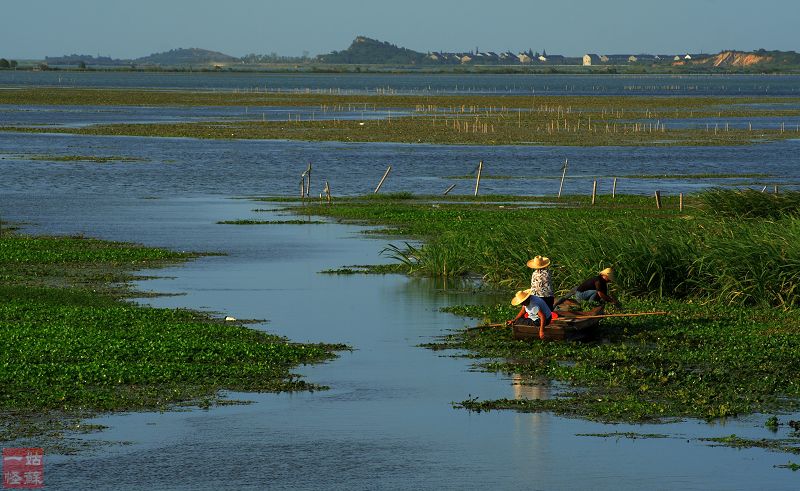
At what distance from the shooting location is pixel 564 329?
75.9ft

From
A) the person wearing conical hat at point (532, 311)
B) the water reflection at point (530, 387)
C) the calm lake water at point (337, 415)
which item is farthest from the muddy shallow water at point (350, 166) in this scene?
the water reflection at point (530, 387)

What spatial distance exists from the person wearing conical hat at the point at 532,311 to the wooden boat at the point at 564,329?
11 cm

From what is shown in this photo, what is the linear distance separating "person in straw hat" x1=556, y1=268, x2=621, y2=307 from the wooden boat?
131 cm

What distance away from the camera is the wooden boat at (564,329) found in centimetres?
2314

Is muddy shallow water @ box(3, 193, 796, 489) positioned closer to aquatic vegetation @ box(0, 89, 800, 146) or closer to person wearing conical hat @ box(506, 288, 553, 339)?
person wearing conical hat @ box(506, 288, 553, 339)

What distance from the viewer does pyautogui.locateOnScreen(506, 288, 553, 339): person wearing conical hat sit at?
914 inches

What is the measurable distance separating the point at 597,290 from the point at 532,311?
91.9 inches

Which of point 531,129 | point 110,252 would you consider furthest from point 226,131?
point 110,252

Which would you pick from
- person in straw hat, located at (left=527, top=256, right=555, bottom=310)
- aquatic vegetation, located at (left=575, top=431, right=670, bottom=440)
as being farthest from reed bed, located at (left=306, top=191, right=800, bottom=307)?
aquatic vegetation, located at (left=575, top=431, right=670, bottom=440)

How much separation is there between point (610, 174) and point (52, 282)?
149ft

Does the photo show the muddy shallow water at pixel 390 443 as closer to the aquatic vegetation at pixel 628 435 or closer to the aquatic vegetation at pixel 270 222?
the aquatic vegetation at pixel 628 435

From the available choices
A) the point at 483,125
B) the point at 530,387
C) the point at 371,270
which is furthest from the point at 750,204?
the point at 483,125

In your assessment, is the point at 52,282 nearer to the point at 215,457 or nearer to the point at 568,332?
the point at 568,332

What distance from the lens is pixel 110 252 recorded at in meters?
35.9
